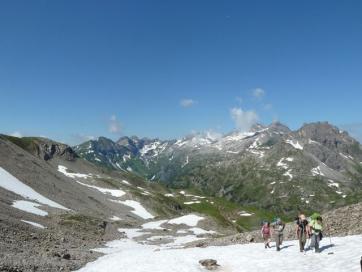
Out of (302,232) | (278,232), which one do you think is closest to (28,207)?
(278,232)

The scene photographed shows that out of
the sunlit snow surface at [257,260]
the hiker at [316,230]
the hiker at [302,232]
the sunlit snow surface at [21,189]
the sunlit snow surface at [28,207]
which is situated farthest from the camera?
the sunlit snow surface at [21,189]

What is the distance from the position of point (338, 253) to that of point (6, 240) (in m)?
32.0

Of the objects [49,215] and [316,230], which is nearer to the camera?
[316,230]

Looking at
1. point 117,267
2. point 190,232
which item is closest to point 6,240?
point 117,267

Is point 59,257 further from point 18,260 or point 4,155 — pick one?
point 4,155

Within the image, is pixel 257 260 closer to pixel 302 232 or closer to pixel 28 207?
pixel 302 232

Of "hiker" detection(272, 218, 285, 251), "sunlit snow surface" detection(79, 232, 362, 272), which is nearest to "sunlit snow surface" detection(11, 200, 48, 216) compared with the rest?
"sunlit snow surface" detection(79, 232, 362, 272)

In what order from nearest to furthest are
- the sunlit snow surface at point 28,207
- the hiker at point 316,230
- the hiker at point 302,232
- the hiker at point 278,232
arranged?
the hiker at point 316,230 < the hiker at point 302,232 < the hiker at point 278,232 < the sunlit snow surface at point 28,207

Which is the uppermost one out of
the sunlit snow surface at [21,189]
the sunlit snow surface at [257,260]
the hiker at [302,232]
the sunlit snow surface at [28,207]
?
the sunlit snow surface at [21,189]

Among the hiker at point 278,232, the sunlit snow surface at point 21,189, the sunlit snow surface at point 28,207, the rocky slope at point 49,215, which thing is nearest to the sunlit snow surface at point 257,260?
the hiker at point 278,232

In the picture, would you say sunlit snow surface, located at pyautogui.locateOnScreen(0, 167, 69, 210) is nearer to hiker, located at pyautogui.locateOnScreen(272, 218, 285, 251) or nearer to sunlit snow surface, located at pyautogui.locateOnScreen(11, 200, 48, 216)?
sunlit snow surface, located at pyautogui.locateOnScreen(11, 200, 48, 216)

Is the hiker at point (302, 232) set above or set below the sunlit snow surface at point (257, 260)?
above

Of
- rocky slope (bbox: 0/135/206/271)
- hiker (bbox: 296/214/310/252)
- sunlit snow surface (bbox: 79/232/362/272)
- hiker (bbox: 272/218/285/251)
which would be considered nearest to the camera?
sunlit snow surface (bbox: 79/232/362/272)

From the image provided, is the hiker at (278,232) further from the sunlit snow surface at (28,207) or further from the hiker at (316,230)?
the sunlit snow surface at (28,207)
